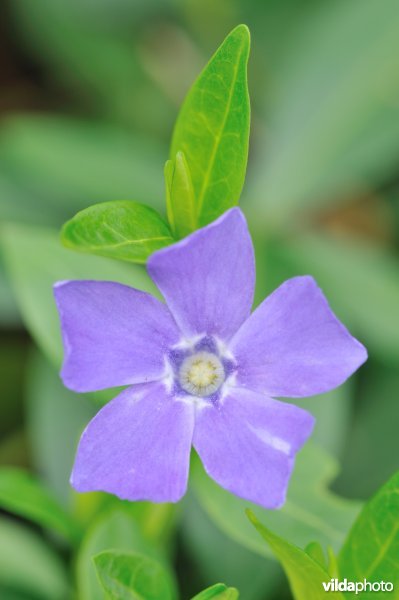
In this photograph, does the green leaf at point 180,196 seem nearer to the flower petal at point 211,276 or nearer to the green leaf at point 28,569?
the flower petal at point 211,276

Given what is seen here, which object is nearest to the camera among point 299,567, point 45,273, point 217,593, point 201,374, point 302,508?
point 217,593

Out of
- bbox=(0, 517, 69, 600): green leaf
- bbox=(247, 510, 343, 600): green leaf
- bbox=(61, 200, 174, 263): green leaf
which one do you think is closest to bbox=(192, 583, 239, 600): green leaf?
bbox=(247, 510, 343, 600): green leaf

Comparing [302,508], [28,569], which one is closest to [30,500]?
[28,569]

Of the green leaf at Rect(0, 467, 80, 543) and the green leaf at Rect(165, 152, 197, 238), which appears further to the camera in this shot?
the green leaf at Rect(0, 467, 80, 543)

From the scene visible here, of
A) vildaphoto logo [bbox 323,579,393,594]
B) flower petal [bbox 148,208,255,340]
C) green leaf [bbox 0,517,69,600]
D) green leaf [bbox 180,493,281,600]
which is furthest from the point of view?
green leaf [bbox 180,493,281,600]

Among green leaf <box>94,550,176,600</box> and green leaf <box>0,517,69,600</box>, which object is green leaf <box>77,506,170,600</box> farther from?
green leaf <box>0,517,69,600</box>

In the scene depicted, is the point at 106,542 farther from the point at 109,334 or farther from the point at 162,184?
the point at 162,184

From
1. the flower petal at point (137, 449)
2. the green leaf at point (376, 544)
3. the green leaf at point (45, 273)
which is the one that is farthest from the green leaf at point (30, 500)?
the green leaf at point (376, 544)
